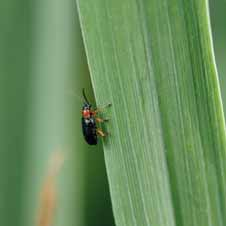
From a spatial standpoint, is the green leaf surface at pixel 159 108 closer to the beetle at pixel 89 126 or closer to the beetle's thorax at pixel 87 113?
the beetle at pixel 89 126

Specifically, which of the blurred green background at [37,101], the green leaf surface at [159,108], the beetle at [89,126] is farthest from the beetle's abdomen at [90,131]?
the green leaf surface at [159,108]

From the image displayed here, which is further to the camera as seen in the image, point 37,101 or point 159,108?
point 37,101

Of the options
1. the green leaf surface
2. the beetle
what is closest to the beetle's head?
the beetle

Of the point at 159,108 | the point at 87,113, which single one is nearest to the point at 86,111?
the point at 87,113

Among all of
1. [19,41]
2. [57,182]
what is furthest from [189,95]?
[57,182]

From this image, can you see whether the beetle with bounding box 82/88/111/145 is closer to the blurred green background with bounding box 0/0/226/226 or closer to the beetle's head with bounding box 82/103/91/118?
the beetle's head with bounding box 82/103/91/118

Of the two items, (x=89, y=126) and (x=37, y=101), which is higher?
(x=37, y=101)

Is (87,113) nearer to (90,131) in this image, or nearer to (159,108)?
(90,131)

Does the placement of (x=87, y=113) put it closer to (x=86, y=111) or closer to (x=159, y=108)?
(x=86, y=111)
